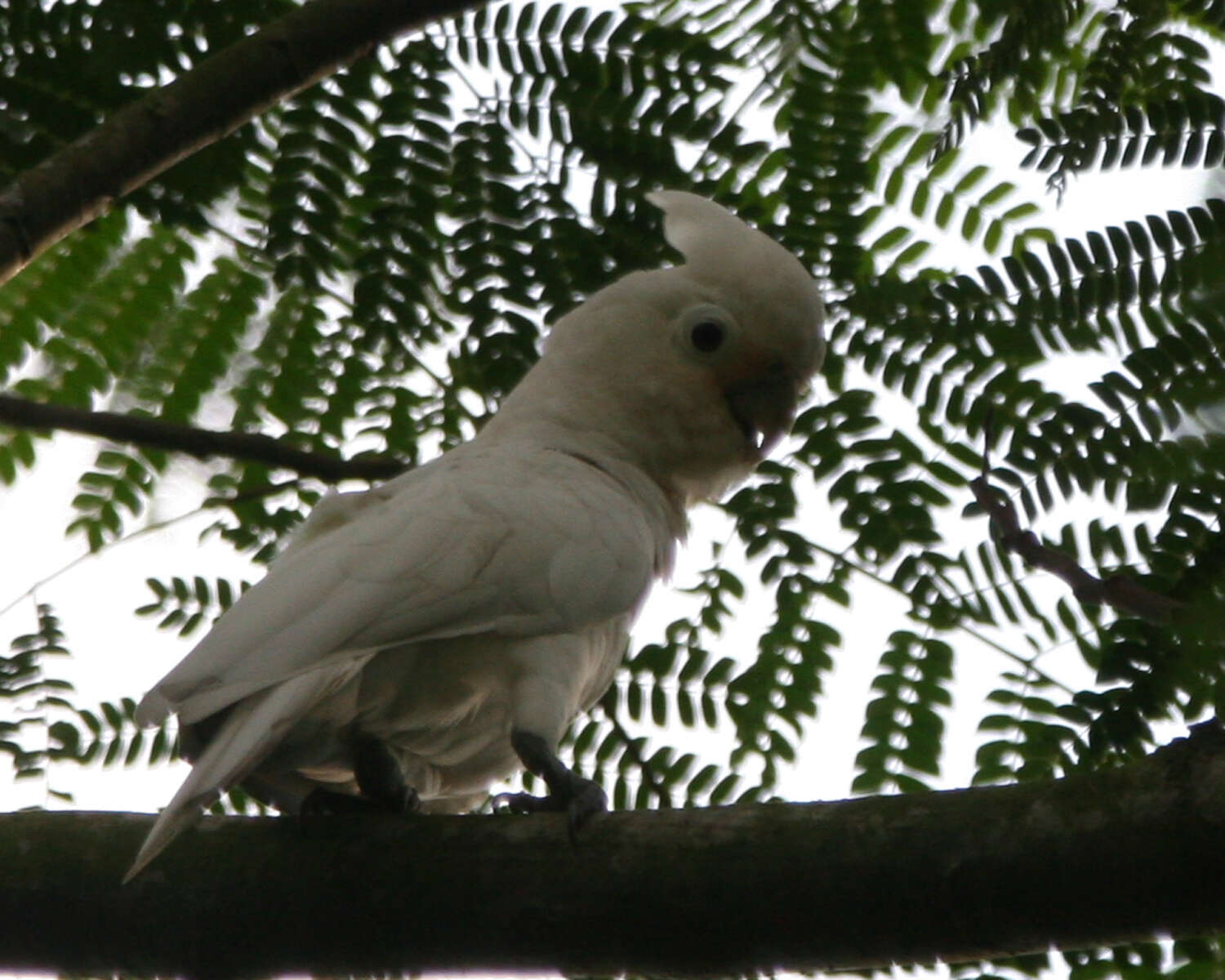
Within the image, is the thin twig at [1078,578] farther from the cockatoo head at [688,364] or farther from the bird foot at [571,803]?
the cockatoo head at [688,364]

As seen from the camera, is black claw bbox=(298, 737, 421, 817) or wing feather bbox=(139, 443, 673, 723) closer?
wing feather bbox=(139, 443, 673, 723)

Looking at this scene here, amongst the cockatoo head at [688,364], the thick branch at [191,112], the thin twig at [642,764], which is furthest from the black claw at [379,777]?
the thick branch at [191,112]

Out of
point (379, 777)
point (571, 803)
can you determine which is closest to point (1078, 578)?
point (571, 803)

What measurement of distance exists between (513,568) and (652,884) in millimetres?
747

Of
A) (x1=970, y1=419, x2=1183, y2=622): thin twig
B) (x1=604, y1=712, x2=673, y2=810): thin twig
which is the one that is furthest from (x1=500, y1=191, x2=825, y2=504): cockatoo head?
(x1=970, y1=419, x2=1183, y2=622): thin twig

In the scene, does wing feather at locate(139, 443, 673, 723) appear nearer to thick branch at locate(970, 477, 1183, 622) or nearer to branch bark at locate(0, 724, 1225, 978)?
branch bark at locate(0, 724, 1225, 978)

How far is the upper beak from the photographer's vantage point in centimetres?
315

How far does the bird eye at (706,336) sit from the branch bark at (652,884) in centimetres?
141

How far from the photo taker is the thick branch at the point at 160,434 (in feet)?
8.59

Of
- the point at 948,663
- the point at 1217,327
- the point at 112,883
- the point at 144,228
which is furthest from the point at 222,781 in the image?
the point at 144,228

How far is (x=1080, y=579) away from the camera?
67.6 inches

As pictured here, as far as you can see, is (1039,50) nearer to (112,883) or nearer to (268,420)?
(268,420)

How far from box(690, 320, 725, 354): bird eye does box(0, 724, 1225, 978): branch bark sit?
141 cm

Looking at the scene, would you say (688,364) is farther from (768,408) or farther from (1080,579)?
(1080,579)
